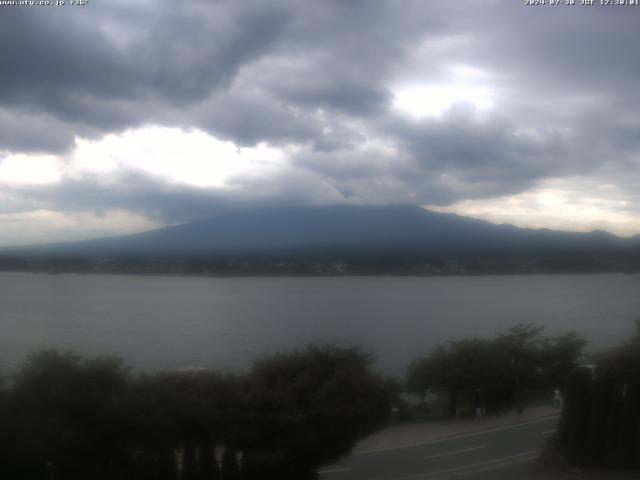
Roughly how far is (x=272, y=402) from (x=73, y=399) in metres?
3.25

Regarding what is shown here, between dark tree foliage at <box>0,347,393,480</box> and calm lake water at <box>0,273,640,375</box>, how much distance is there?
2.90 m

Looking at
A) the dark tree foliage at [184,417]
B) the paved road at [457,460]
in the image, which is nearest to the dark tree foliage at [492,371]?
the paved road at [457,460]

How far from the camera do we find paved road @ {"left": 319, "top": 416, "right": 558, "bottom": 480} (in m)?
12.2

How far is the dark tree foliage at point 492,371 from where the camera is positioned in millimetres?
20969

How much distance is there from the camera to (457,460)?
13.3 m

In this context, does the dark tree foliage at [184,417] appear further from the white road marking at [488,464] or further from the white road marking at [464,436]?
the white road marking at [464,436]

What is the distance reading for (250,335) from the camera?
1569 inches

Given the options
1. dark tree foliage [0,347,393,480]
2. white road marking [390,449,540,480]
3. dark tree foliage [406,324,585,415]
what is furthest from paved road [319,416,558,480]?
dark tree foliage [406,324,585,415]

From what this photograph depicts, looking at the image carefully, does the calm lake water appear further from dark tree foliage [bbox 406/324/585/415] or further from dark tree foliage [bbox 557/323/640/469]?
dark tree foliage [bbox 557/323/640/469]

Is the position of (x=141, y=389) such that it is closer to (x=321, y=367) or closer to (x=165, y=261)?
(x=321, y=367)

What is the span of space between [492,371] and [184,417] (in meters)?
13.3

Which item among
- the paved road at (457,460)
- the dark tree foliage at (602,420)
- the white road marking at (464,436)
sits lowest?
the white road marking at (464,436)

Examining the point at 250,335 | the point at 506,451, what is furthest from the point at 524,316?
the point at 506,451

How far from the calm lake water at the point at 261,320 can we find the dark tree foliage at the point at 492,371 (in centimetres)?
225
